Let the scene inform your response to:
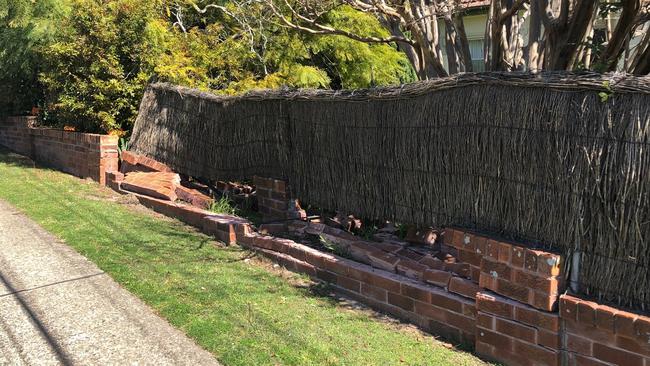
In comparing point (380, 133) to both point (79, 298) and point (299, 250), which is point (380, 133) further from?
point (79, 298)

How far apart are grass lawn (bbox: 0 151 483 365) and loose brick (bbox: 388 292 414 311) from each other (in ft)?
0.51

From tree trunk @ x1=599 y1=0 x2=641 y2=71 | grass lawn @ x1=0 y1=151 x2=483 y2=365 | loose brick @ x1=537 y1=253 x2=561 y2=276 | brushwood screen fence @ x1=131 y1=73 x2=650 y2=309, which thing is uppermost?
tree trunk @ x1=599 y1=0 x2=641 y2=71

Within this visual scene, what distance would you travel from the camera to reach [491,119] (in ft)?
13.6

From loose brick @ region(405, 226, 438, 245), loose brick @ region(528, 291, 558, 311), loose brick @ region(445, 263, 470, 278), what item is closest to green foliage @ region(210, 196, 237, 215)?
loose brick @ region(405, 226, 438, 245)

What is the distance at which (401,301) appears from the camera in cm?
469

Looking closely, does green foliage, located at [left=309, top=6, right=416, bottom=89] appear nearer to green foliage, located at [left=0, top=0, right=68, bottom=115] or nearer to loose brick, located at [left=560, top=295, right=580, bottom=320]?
green foliage, located at [left=0, top=0, right=68, bottom=115]

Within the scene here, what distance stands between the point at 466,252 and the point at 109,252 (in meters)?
3.55

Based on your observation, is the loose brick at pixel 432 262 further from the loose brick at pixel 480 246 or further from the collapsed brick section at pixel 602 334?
the collapsed brick section at pixel 602 334

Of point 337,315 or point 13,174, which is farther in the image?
point 13,174

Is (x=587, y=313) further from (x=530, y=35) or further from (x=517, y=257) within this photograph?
(x=530, y=35)

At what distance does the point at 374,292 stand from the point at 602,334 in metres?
1.83

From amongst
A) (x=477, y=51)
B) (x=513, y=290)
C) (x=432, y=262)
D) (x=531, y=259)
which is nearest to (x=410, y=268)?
(x=432, y=262)

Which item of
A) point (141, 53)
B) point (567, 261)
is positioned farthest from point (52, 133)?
point (567, 261)

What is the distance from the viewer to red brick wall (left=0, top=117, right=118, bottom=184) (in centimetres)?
944
